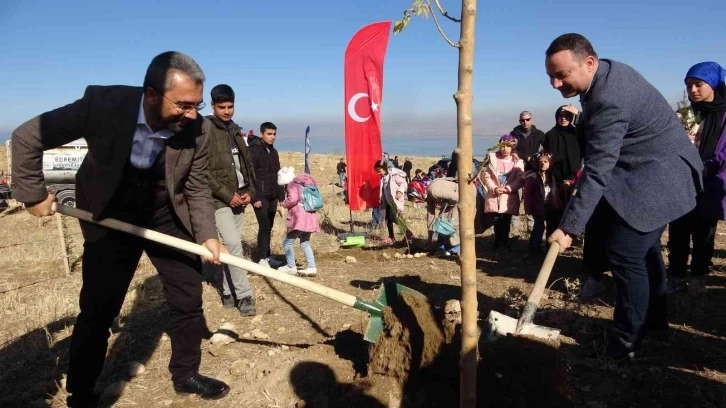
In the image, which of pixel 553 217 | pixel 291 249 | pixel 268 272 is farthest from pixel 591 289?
pixel 291 249

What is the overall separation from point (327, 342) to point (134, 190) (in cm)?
165

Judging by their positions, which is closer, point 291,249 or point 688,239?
point 688,239

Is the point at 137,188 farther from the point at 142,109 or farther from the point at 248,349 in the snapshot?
the point at 248,349

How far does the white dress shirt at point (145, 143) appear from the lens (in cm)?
264

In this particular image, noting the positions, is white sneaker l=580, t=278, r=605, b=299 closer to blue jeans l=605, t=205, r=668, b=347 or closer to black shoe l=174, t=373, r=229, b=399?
blue jeans l=605, t=205, r=668, b=347

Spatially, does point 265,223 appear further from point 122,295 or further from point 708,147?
point 708,147

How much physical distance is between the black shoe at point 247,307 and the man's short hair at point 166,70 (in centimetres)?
255

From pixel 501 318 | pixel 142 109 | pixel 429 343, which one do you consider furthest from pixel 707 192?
pixel 142 109

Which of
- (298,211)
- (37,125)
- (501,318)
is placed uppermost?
(37,125)

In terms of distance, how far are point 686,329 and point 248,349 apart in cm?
339

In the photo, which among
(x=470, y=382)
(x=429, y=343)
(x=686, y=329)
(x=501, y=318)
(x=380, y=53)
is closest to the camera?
(x=470, y=382)

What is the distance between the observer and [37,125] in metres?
2.48

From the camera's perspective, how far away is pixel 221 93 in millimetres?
4457

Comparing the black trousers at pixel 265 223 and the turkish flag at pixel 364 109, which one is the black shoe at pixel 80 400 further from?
the turkish flag at pixel 364 109
